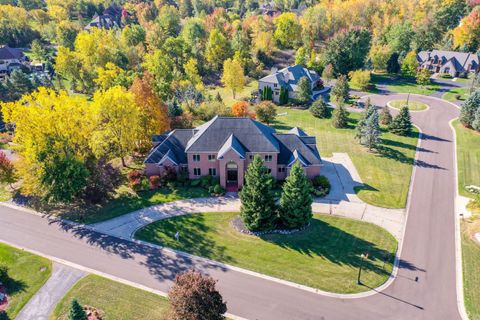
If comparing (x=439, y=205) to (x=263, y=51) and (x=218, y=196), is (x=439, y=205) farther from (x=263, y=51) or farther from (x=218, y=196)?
(x=263, y=51)

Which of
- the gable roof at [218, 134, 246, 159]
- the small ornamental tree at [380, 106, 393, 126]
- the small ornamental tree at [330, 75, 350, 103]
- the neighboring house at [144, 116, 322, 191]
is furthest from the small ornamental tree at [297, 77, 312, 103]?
the gable roof at [218, 134, 246, 159]

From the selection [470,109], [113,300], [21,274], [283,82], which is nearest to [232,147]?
[113,300]

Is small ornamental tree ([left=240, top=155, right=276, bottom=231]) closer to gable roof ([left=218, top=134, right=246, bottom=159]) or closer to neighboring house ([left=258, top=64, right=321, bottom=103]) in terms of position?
gable roof ([left=218, top=134, right=246, bottom=159])

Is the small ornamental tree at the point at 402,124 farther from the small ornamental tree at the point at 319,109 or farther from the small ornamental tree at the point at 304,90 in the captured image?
the small ornamental tree at the point at 304,90

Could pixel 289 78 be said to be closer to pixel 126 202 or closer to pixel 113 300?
pixel 126 202

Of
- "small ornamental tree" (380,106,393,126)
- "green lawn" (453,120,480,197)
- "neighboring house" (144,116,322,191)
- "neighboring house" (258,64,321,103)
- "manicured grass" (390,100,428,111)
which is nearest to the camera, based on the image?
"neighboring house" (144,116,322,191)

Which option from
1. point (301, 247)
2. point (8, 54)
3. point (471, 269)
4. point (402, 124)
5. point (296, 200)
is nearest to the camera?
point (471, 269)
